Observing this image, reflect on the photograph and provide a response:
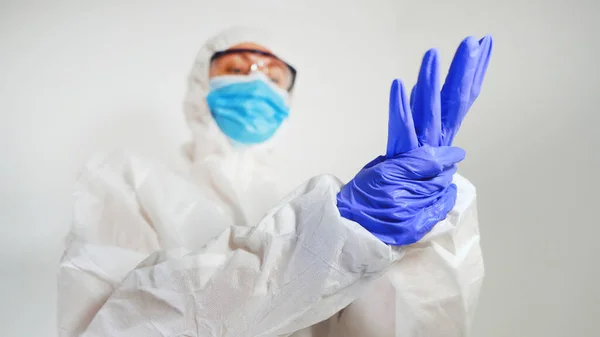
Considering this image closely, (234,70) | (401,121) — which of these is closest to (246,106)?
(234,70)

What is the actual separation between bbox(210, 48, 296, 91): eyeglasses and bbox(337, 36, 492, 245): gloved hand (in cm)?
42

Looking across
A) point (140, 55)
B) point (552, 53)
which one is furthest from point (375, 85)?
point (140, 55)

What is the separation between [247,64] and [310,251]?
518mm

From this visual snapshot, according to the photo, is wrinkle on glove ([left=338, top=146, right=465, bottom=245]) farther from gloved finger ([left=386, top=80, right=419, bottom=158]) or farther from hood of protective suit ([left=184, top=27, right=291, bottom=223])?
hood of protective suit ([left=184, top=27, right=291, bottom=223])

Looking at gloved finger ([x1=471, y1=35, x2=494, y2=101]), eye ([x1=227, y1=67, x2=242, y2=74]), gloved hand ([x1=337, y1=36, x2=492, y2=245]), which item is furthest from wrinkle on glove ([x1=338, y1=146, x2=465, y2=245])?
eye ([x1=227, y1=67, x2=242, y2=74])

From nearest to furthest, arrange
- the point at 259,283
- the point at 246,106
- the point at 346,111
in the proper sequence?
1. the point at 259,283
2. the point at 246,106
3. the point at 346,111

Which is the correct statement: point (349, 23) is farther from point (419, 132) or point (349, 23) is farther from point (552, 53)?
point (419, 132)

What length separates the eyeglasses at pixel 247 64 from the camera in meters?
0.97

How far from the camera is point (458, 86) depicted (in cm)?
64

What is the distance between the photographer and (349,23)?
1478 millimetres

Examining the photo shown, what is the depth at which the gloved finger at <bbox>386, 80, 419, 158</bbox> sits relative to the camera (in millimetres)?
617

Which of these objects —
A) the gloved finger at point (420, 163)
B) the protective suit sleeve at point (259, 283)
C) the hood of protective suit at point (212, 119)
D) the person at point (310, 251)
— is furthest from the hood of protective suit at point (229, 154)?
the gloved finger at point (420, 163)

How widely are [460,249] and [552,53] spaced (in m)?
0.60

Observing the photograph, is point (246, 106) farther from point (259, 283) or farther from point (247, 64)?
point (259, 283)
